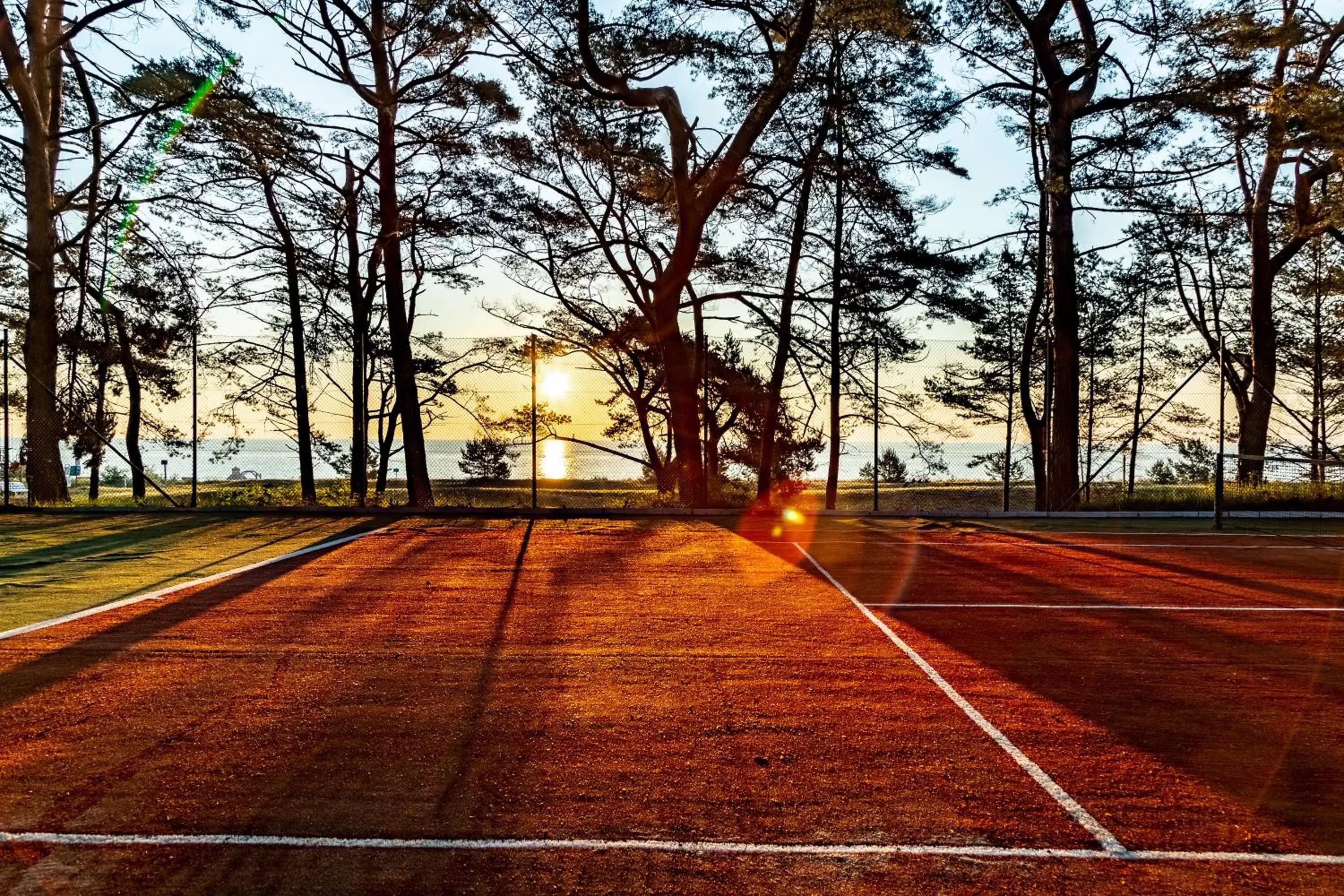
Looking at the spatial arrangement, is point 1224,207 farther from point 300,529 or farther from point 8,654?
point 8,654

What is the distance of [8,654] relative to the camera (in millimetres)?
4363

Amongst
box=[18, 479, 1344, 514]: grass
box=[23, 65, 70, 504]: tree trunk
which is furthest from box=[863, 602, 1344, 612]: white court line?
box=[23, 65, 70, 504]: tree trunk

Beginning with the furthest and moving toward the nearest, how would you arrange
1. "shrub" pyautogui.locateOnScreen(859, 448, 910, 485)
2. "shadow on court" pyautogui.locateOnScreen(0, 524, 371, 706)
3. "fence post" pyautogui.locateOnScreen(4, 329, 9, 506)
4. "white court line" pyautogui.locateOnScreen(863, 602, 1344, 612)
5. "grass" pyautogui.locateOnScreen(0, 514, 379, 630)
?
"shrub" pyautogui.locateOnScreen(859, 448, 910, 485) → "fence post" pyautogui.locateOnScreen(4, 329, 9, 506) → "grass" pyautogui.locateOnScreen(0, 514, 379, 630) → "white court line" pyautogui.locateOnScreen(863, 602, 1344, 612) → "shadow on court" pyautogui.locateOnScreen(0, 524, 371, 706)

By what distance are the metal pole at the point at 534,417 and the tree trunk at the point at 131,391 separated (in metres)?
11.5

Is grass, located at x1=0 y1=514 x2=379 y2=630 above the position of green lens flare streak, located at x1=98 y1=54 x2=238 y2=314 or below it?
below

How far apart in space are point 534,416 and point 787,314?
6.17 metres

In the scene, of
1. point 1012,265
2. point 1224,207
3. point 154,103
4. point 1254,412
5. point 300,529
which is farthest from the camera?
point 1012,265

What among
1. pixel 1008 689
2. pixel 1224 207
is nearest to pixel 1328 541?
pixel 1008 689

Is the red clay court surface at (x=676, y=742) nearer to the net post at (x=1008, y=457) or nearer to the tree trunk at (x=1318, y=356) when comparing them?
the net post at (x=1008, y=457)

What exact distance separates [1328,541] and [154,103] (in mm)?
17791

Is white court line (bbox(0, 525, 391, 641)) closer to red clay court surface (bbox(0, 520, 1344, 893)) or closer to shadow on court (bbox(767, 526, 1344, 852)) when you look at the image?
red clay court surface (bbox(0, 520, 1344, 893))

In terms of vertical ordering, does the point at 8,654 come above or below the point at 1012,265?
below

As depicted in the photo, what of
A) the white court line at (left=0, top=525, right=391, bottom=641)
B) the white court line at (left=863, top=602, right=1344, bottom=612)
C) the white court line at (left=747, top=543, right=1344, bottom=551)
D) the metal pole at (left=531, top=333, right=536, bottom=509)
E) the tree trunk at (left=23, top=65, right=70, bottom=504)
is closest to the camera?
the white court line at (left=0, top=525, right=391, bottom=641)

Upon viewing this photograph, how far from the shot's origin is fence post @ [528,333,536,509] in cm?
1120
